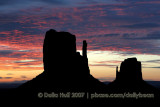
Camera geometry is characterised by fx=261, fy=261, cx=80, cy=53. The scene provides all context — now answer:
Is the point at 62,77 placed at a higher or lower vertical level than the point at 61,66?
lower

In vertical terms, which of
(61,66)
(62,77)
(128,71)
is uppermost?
(128,71)

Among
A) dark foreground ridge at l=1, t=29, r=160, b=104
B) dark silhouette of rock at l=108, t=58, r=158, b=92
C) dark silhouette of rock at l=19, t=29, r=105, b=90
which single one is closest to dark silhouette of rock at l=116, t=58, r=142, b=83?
dark silhouette of rock at l=108, t=58, r=158, b=92

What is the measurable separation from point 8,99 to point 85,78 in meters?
15.9

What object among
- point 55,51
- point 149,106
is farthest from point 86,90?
point 149,106

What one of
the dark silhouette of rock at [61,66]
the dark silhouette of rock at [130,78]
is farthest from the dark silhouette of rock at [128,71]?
the dark silhouette of rock at [61,66]

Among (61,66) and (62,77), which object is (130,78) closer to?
(61,66)

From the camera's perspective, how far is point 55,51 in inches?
2044

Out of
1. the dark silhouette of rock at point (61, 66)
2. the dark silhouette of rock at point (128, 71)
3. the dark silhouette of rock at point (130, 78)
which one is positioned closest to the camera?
the dark silhouette of rock at point (61, 66)

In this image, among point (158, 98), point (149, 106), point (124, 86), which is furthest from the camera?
point (124, 86)

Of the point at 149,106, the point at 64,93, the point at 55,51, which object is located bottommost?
the point at 149,106

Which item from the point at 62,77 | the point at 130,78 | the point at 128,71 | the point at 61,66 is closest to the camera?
the point at 62,77

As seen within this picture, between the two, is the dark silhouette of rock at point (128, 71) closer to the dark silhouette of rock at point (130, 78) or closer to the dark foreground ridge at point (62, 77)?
the dark silhouette of rock at point (130, 78)

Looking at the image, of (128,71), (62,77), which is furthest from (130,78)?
(62,77)

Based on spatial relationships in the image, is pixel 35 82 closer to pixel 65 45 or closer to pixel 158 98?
pixel 65 45
